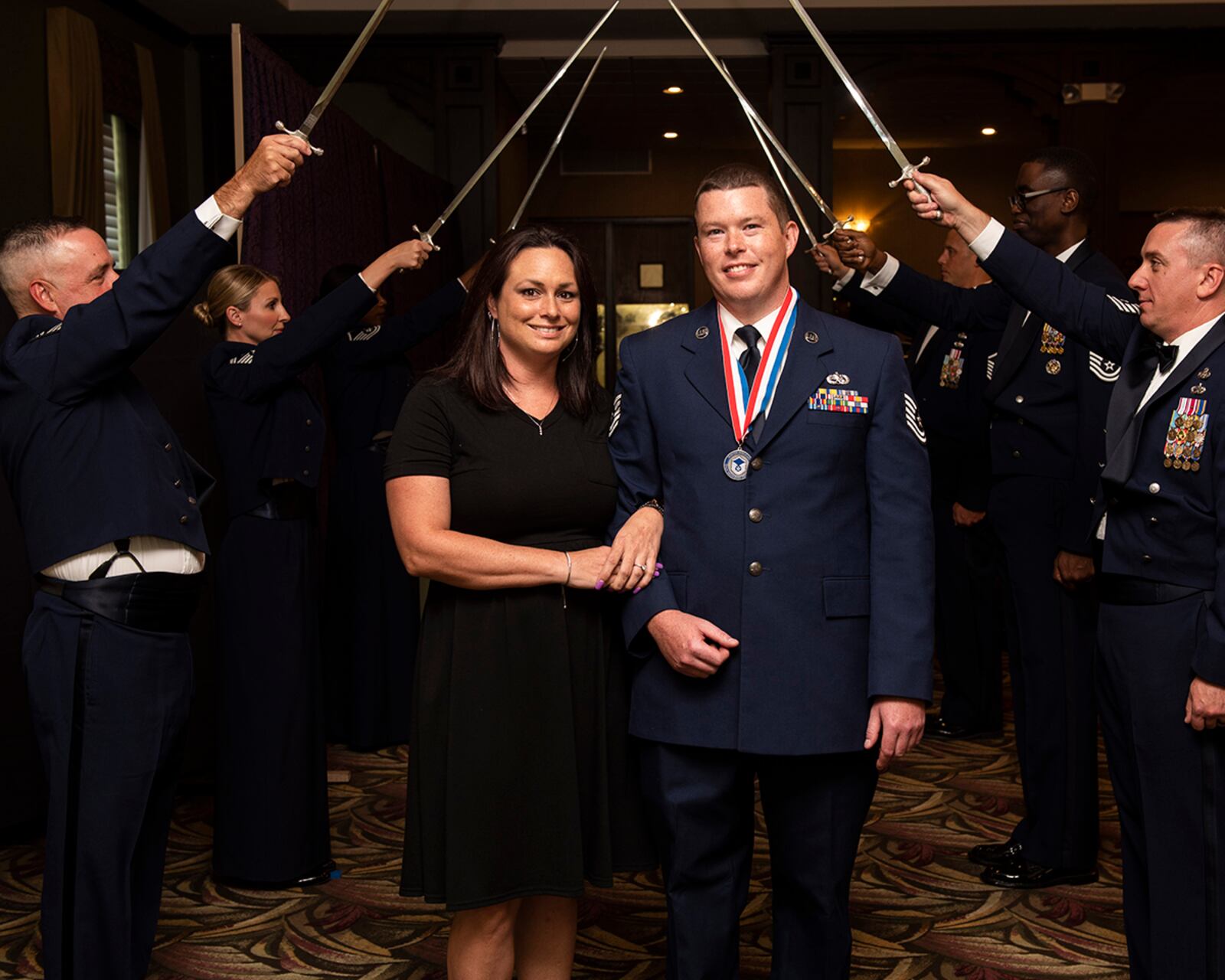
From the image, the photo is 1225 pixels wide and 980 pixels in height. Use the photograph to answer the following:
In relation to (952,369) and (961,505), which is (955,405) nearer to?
(952,369)

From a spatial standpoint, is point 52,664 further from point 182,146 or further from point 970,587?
point 182,146

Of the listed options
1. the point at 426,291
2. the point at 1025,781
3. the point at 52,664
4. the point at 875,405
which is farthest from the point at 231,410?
the point at 426,291

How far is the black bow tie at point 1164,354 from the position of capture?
2.33m

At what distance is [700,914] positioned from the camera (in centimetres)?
210

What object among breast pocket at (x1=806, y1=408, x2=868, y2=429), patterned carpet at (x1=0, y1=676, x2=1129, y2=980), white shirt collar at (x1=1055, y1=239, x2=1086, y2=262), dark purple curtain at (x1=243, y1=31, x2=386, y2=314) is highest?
dark purple curtain at (x1=243, y1=31, x2=386, y2=314)

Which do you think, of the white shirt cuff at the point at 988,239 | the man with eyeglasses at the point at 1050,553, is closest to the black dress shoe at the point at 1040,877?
the man with eyeglasses at the point at 1050,553

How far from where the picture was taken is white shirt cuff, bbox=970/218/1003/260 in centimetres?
249

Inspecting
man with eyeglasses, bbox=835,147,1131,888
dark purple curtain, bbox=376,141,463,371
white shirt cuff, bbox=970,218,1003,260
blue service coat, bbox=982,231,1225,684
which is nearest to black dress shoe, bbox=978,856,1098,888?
man with eyeglasses, bbox=835,147,1131,888

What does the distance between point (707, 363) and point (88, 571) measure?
1190 millimetres

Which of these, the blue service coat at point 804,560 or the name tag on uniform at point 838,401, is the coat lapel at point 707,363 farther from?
the name tag on uniform at point 838,401

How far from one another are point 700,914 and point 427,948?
993 mm

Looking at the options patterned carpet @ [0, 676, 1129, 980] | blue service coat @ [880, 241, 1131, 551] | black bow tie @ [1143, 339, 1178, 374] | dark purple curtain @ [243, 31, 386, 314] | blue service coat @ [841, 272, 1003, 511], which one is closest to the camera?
black bow tie @ [1143, 339, 1178, 374]

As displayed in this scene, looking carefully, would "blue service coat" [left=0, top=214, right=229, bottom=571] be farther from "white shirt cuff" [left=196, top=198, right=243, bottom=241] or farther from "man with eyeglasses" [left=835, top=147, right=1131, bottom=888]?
"man with eyeglasses" [left=835, top=147, right=1131, bottom=888]

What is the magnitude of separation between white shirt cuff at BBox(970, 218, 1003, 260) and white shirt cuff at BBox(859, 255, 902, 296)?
114 centimetres
